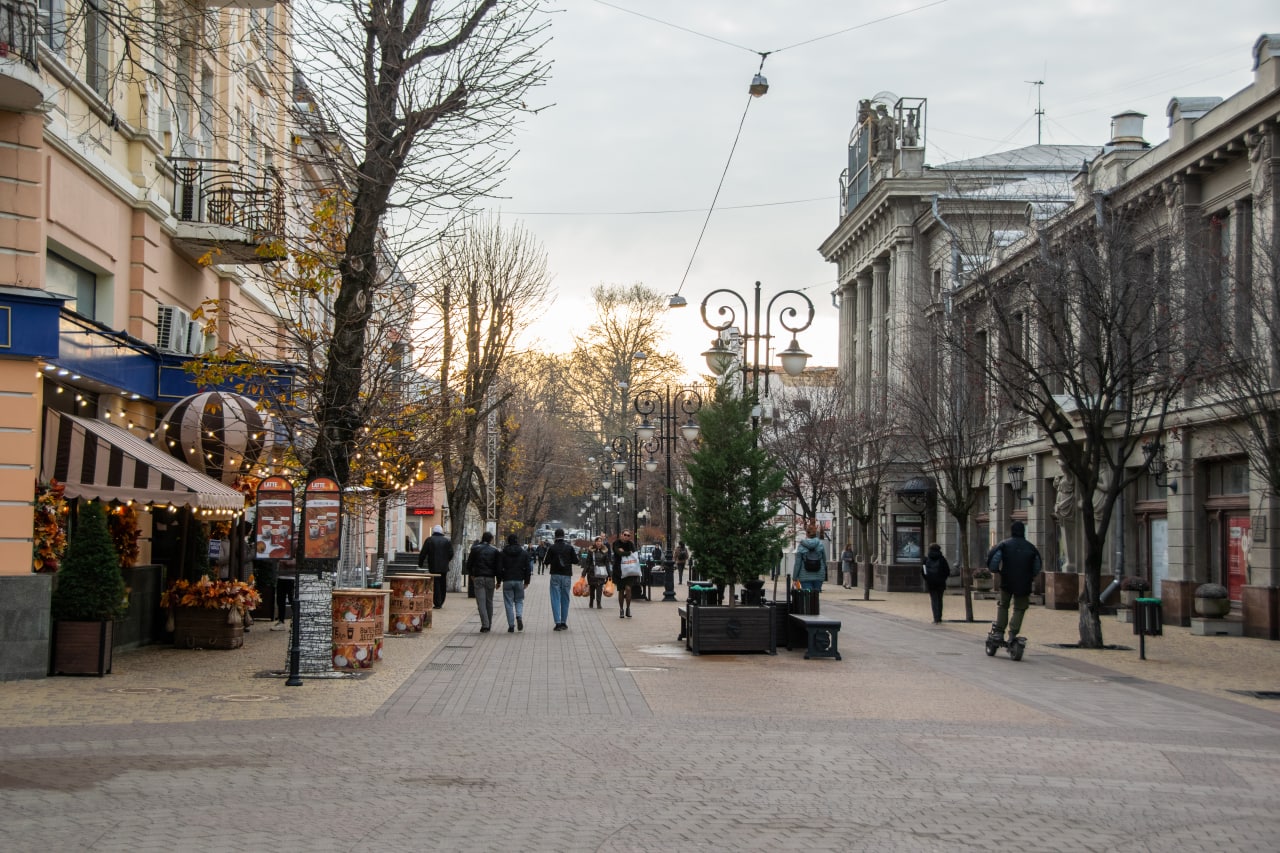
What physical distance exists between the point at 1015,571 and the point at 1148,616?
402 centimetres

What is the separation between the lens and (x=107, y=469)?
53.3ft

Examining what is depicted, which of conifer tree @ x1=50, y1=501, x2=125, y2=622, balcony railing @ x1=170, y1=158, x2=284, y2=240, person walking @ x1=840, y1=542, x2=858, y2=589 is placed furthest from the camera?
person walking @ x1=840, y1=542, x2=858, y2=589

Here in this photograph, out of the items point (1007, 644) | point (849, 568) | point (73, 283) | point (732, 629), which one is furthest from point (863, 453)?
point (73, 283)

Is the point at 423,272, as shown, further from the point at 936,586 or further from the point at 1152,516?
the point at 1152,516

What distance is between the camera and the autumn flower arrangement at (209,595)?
1912cm

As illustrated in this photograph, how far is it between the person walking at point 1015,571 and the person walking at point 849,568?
34.3 m

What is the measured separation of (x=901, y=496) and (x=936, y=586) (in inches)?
882

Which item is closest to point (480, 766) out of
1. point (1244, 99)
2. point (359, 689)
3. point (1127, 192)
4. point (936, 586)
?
point (359, 689)

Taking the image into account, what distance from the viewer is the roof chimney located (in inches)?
1331

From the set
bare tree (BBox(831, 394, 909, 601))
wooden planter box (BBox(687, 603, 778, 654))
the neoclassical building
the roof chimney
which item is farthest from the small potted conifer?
bare tree (BBox(831, 394, 909, 601))

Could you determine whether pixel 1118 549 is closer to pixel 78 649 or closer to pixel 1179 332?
pixel 1179 332

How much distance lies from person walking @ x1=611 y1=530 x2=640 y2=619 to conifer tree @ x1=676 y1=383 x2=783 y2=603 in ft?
26.9

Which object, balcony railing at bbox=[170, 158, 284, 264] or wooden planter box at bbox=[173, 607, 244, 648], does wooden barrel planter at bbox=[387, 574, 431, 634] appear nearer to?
wooden planter box at bbox=[173, 607, 244, 648]

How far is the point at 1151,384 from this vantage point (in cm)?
2856
